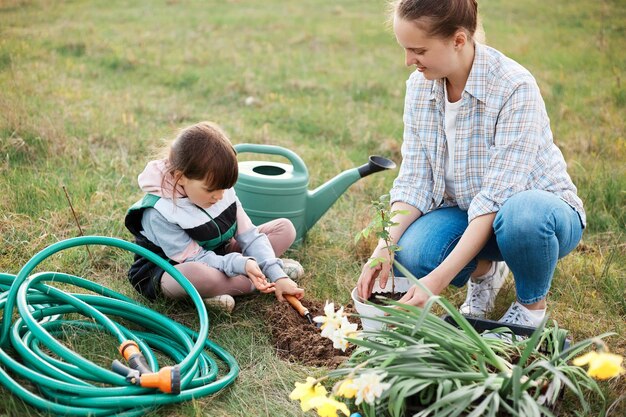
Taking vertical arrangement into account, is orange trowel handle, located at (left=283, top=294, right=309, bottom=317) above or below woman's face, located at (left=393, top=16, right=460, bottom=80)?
below

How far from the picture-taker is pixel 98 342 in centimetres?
243

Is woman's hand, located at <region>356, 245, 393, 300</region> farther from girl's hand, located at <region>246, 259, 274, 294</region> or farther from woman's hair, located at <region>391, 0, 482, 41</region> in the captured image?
woman's hair, located at <region>391, 0, 482, 41</region>

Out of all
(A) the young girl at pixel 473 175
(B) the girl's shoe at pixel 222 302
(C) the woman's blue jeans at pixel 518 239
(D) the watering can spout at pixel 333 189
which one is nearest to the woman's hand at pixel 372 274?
(A) the young girl at pixel 473 175

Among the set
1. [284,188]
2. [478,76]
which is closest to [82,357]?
[284,188]

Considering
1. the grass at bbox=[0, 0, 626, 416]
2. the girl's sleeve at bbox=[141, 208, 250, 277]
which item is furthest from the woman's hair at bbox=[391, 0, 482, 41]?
the grass at bbox=[0, 0, 626, 416]

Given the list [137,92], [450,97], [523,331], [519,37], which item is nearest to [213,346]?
[523,331]

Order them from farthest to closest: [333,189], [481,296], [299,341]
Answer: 1. [333,189]
2. [481,296]
3. [299,341]

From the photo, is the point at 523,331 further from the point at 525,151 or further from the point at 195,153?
the point at 195,153

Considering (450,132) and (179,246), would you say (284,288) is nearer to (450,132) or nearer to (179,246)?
(179,246)

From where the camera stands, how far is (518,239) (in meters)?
2.40

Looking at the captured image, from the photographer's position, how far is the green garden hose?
2012 millimetres

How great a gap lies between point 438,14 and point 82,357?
5.27ft

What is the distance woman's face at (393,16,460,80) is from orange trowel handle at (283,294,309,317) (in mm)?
993

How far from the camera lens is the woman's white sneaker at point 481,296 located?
284cm
